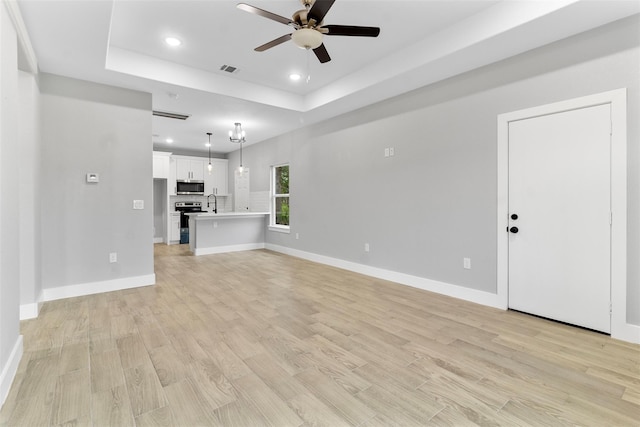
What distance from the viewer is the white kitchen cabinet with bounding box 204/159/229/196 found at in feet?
29.7

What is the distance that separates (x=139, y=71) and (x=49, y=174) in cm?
161

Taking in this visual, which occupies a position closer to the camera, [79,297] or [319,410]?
[319,410]

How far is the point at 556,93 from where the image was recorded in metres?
2.92

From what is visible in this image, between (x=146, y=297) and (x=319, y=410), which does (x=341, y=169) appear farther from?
(x=319, y=410)

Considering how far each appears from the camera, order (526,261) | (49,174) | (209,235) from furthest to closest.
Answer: (209,235) → (49,174) → (526,261)

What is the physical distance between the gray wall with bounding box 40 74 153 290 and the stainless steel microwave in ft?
14.5

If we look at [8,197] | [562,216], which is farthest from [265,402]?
[562,216]

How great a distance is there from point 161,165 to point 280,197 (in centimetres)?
332

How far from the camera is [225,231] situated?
7035 mm

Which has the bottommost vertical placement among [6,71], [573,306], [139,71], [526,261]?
[573,306]

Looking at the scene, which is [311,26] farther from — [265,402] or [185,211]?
[185,211]

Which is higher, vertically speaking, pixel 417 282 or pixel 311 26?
pixel 311 26

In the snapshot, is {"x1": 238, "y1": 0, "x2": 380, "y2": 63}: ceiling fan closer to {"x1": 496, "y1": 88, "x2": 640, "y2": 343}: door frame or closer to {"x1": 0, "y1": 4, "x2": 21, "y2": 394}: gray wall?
{"x1": 0, "y1": 4, "x2": 21, "y2": 394}: gray wall

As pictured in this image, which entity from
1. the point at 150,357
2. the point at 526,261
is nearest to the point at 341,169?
the point at 526,261
